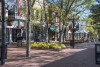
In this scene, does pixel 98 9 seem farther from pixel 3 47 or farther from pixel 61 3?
pixel 3 47

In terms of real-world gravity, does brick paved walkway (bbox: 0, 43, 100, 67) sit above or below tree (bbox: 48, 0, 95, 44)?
below

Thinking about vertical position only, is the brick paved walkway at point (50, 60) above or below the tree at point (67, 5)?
below

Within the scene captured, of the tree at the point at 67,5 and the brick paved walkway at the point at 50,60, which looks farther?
the tree at the point at 67,5

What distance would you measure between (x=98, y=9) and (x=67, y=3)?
12.6m

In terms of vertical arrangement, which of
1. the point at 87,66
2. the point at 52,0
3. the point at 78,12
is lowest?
the point at 87,66

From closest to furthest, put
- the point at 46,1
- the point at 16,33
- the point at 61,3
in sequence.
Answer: the point at 61,3 < the point at 46,1 < the point at 16,33

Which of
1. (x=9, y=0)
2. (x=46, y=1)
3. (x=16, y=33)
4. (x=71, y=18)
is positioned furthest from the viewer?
(x=16, y=33)

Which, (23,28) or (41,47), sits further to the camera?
(23,28)

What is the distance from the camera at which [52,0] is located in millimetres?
15836

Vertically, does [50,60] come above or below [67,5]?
below

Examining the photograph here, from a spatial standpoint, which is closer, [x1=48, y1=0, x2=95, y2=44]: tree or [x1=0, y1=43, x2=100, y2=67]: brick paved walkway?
[x1=0, y1=43, x2=100, y2=67]: brick paved walkway

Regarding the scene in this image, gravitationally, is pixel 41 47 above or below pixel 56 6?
below

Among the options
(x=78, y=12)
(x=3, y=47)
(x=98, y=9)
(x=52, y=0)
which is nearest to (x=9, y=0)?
(x=3, y=47)

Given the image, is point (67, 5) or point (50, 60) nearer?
point (50, 60)
